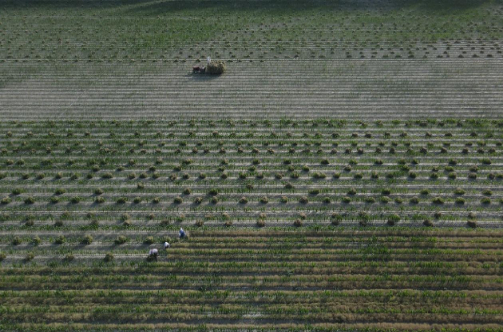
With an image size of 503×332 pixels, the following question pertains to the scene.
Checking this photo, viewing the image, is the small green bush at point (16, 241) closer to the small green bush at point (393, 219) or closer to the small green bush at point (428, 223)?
the small green bush at point (393, 219)

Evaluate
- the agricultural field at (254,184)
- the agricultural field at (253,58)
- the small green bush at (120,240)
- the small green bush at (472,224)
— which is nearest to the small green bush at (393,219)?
the agricultural field at (254,184)

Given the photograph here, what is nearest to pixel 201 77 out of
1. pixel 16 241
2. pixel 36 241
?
pixel 36 241

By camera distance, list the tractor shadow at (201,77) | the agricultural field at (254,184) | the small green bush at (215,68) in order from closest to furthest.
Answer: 1. the agricultural field at (254,184)
2. the tractor shadow at (201,77)
3. the small green bush at (215,68)

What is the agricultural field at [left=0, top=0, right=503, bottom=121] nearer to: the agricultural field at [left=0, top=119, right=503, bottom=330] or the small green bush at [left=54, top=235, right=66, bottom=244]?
the agricultural field at [left=0, top=119, right=503, bottom=330]

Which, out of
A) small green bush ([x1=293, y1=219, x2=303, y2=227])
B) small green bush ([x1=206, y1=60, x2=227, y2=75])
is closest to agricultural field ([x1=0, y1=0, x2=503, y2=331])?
small green bush ([x1=293, y1=219, x2=303, y2=227])

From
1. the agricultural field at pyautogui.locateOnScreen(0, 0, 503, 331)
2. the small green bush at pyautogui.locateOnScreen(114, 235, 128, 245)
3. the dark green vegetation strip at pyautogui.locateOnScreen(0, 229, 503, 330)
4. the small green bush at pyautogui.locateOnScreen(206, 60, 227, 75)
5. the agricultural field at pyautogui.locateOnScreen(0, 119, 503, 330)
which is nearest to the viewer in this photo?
the dark green vegetation strip at pyautogui.locateOnScreen(0, 229, 503, 330)

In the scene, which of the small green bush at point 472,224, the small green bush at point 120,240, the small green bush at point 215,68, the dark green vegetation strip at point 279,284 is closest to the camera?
the dark green vegetation strip at point 279,284

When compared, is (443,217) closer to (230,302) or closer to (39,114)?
(230,302)

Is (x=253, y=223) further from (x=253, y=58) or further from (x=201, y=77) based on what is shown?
(x=253, y=58)

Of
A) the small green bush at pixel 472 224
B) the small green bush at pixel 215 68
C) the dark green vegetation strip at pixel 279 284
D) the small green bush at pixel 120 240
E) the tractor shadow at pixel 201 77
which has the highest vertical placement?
the small green bush at pixel 215 68
